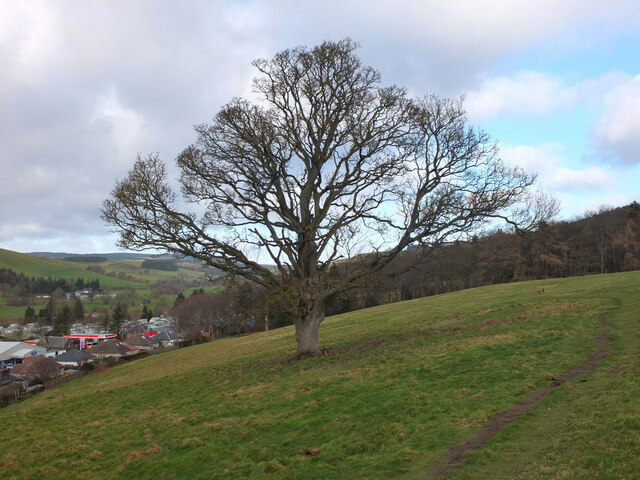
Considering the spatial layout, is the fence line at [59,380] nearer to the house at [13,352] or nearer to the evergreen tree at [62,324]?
the house at [13,352]

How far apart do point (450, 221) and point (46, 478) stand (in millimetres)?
16098

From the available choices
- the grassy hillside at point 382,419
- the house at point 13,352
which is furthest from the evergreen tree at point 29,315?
the grassy hillside at point 382,419

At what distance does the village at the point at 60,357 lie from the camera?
43594 mm

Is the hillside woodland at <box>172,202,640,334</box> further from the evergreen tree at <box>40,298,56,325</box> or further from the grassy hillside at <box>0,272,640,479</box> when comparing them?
the evergreen tree at <box>40,298,56,325</box>

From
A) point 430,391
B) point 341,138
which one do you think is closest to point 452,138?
point 341,138

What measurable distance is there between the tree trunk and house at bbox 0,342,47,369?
76.8 metres

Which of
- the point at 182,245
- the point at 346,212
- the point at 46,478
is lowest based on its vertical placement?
the point at 46,478

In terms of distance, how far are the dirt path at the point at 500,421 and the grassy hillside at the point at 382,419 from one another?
18cm

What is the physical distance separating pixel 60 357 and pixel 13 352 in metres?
19.1

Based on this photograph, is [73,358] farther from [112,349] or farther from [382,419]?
[382,419]

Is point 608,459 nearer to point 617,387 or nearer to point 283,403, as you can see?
point 617,387

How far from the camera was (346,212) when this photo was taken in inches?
749

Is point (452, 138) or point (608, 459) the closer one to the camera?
point (608, 459)

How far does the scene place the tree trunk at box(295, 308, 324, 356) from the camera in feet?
62.0
